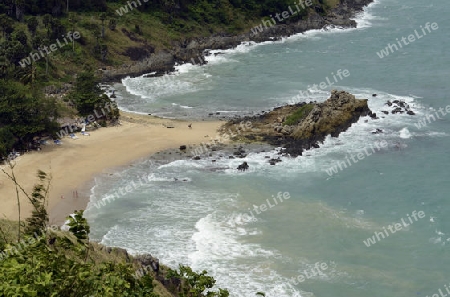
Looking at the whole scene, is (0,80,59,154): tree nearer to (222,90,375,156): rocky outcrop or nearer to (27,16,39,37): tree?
(222,90,375,156): rocky outcrop

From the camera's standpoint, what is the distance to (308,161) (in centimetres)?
4488

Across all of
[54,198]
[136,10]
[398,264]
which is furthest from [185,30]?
[398,264]

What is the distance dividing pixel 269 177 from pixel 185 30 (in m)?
49.1

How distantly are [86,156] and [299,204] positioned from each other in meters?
18.2

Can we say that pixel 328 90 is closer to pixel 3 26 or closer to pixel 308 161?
pixel 308 161

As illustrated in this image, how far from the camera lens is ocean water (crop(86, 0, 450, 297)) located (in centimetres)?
2997

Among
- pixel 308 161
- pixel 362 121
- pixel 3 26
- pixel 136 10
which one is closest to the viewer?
pixel 308 161

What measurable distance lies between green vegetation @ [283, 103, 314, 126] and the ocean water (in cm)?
394
